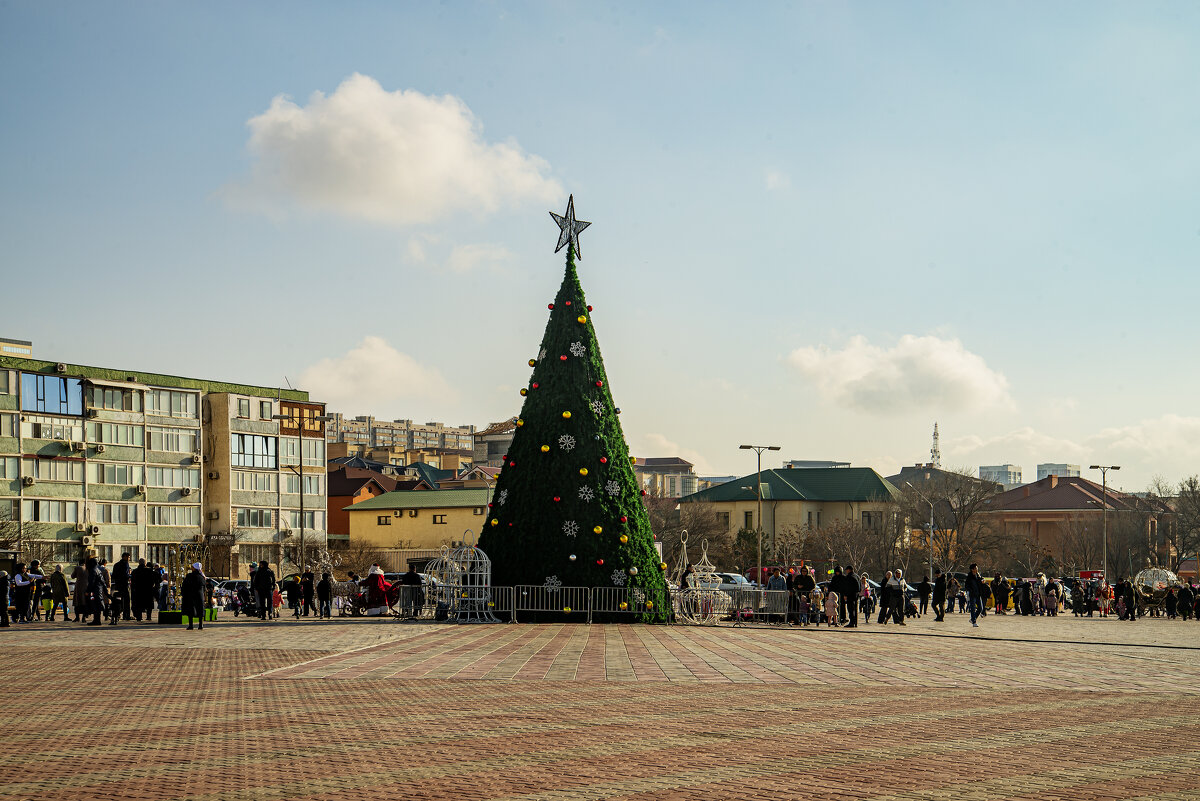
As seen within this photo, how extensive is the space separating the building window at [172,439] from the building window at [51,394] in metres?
4.83

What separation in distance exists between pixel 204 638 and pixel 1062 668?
14.5 metres

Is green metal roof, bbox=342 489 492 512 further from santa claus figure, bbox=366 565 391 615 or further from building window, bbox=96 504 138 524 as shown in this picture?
santa claus figure, bbox=366 565 391 615

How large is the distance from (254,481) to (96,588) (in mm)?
51136

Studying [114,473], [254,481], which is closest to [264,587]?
[114,473]

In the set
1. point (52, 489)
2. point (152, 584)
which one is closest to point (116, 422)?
point (52, 489)

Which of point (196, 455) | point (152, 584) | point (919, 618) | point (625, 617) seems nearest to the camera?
point (625, 617)

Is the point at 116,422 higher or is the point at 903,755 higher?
the point at 116,422

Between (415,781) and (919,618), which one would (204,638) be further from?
(919,618)

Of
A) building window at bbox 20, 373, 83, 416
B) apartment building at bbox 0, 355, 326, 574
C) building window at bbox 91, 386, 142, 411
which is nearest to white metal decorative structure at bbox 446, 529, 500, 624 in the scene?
apartment building at bbox 0, 355, 326, 574

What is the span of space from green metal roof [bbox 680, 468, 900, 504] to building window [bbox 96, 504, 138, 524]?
4586 cm

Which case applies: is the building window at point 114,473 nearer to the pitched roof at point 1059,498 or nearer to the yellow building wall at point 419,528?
the yellow building wall at point 419,528

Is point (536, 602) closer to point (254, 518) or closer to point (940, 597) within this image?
point (940, 597)

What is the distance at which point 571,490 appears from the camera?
87.8 feet

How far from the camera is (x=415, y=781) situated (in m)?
8.23
